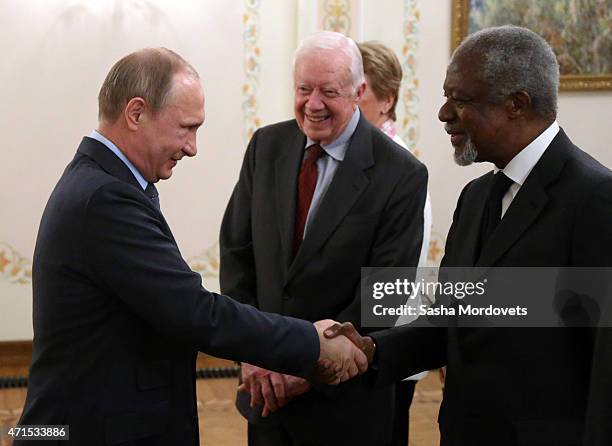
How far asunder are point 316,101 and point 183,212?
3.24 meters

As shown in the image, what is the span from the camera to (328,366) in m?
2.85

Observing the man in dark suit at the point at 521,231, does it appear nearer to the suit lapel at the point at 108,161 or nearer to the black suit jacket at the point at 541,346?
the black suit jacket at the point at 541,346

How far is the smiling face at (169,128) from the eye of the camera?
2432 mm

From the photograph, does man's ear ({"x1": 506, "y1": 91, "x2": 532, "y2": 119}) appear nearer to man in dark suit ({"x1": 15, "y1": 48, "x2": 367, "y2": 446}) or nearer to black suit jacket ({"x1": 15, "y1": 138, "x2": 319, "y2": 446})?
man in dark suit ({"x1": 15, "y1": 48, "x2": 367, "y2": 446})

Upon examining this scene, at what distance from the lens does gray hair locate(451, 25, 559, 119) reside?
235 centimetres

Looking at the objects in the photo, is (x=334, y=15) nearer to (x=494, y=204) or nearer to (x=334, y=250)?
(x=334, y=250)

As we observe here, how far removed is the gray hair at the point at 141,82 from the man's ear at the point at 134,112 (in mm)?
12

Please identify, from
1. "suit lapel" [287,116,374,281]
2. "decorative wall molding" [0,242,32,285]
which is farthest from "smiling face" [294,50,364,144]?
"decorative wall molding" [0,242,32,285]

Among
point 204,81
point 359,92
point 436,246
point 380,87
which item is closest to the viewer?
point 359,92

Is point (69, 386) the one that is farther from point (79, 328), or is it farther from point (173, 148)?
point (173, 148)

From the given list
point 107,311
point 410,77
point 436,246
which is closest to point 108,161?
point 107,311

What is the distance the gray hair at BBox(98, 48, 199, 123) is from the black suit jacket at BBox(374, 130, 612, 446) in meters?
0.90

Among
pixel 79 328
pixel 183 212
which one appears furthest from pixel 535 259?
pixel 183 212

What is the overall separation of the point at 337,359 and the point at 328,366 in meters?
0.04
